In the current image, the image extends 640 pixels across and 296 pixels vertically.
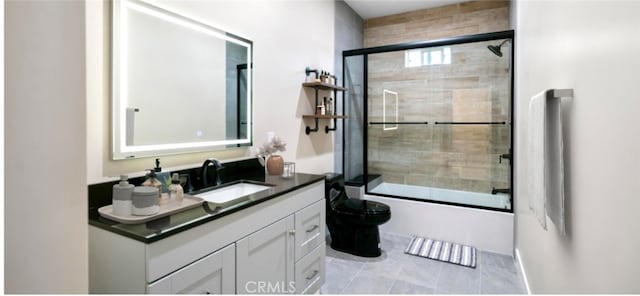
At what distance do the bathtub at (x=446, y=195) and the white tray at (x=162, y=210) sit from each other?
8.08ft

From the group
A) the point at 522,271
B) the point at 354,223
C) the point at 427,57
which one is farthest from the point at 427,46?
the point at 522,271

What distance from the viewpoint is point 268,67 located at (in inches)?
90.6

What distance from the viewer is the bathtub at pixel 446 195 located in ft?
9.83

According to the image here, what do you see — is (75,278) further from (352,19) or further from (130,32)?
(352,19)

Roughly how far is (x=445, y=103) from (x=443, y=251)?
1599 mm

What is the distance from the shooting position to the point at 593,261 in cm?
96

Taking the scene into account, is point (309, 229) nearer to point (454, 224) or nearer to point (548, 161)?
point (548, 161)

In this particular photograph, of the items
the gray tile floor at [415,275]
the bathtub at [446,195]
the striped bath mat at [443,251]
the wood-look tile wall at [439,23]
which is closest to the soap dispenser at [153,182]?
the gray tile floor at [415,275]

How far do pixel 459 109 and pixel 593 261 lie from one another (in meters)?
A: 2.62

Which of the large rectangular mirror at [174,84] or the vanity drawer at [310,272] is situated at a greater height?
the large rectangular mirror at [174,84]

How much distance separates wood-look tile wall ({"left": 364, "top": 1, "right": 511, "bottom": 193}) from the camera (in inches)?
123

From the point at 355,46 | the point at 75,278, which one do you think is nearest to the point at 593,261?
the point at 75,278

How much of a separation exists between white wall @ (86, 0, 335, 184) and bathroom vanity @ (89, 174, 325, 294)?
15.0 inches

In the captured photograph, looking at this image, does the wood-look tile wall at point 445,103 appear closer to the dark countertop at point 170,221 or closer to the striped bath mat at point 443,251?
the striped bath mat at point 443,251
